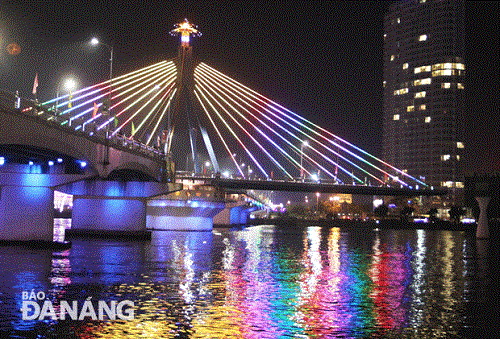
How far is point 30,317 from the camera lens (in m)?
18.7

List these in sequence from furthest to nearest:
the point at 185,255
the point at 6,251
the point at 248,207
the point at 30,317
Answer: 1. the point at 248,207
2. the point at 185,255
3. the point at 6,251
4. the point at 30,317

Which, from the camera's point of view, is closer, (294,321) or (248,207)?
(294,321)

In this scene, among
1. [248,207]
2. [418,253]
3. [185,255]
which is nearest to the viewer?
[185,255]

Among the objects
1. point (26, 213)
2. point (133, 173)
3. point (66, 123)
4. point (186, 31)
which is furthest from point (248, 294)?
point (186, 31)

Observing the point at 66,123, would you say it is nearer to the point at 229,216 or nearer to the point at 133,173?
the point at 133,173

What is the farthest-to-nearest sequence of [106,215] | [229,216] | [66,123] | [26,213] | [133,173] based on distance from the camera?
1. [229,216]
2. [133,173]
3. [106,215]
4. [26,213]
5. [66,123]

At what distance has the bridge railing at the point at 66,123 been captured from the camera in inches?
1256

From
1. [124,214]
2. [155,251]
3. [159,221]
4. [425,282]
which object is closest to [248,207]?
[159,221]

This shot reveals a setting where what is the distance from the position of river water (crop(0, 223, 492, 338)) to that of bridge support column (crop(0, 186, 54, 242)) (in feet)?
7.48

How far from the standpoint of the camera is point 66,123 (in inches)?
1570

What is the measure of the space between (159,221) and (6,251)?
170ft

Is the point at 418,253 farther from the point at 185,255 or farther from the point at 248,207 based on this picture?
the point at 248,207

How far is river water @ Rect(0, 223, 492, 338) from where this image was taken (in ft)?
59.2

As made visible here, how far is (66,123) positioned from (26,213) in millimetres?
7394
